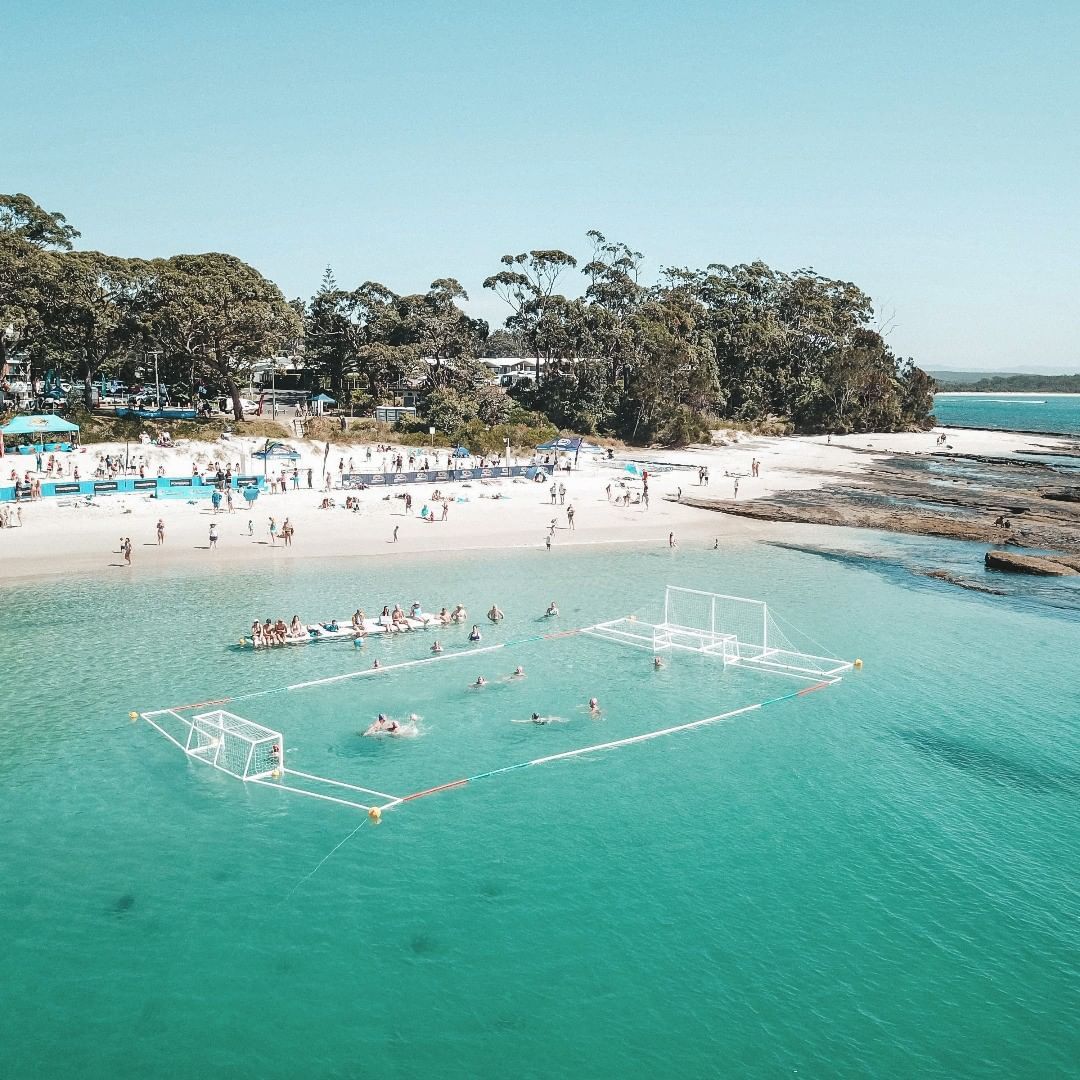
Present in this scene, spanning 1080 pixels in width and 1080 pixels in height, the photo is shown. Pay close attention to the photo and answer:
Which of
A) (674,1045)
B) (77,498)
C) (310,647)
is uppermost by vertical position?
(77,498)

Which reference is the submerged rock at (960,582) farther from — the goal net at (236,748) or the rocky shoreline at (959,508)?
the goal net at (236,748)

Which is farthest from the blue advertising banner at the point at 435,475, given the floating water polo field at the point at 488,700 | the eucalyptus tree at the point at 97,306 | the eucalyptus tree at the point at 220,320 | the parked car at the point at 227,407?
the floating water polo field at the point at 488,700

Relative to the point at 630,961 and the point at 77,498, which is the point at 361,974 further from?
the point at 77,498

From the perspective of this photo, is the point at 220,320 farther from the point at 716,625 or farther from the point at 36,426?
the point at 716,625

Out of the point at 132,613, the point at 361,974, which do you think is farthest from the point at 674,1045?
the point at 132,613

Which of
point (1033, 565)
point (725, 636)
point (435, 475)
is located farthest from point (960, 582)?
point (435, 475)

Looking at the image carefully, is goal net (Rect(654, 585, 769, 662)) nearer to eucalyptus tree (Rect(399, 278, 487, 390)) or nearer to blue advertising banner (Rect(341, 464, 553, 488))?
blue advertising banner (Rect(341, 464, 553, 488))
